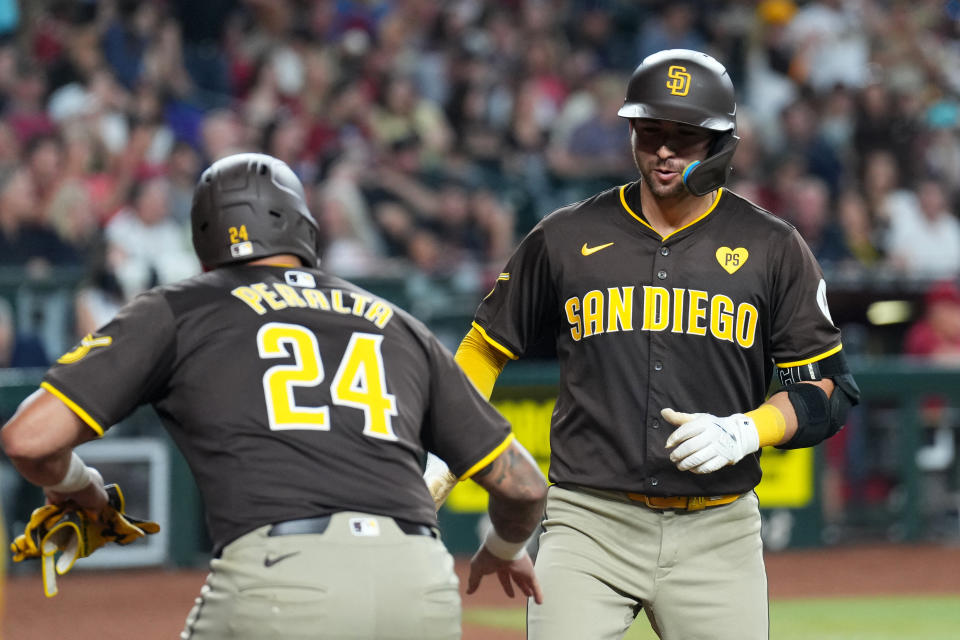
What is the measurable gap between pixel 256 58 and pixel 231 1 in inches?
47.0

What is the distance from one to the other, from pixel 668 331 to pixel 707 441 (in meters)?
0.46

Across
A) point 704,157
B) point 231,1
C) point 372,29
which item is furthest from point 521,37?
point 704,157

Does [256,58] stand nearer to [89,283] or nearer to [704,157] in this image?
[89,283]

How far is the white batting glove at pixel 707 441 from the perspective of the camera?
411 cm

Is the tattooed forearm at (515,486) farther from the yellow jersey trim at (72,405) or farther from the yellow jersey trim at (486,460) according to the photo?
the yellow jersey trim at (72,405)

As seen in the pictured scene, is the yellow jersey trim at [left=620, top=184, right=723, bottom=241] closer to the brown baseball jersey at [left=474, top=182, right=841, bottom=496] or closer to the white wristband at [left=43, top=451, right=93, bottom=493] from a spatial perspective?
the brown baseball jersey at [left=474, top=182, right=841, bottom=496]

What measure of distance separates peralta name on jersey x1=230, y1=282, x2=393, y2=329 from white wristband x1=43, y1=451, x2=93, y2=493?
0.56m

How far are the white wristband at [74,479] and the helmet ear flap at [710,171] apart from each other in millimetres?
1933

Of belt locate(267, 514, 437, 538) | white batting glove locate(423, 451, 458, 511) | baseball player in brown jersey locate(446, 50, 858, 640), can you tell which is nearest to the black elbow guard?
baseball player in brown jersey locate(446, 50, 858, 640)

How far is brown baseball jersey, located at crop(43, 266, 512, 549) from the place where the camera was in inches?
130

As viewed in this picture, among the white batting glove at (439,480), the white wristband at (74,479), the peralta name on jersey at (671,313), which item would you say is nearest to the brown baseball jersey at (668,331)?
the peralta name on jersey at (671,313)

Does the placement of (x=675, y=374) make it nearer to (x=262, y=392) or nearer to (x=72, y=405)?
(x=262, y=392)

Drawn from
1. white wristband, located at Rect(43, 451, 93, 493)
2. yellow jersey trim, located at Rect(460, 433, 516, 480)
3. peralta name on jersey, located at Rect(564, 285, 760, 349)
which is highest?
peralta name on jersey, located at Rect(564, 285, 760, 349)

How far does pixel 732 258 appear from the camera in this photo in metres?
4.51
